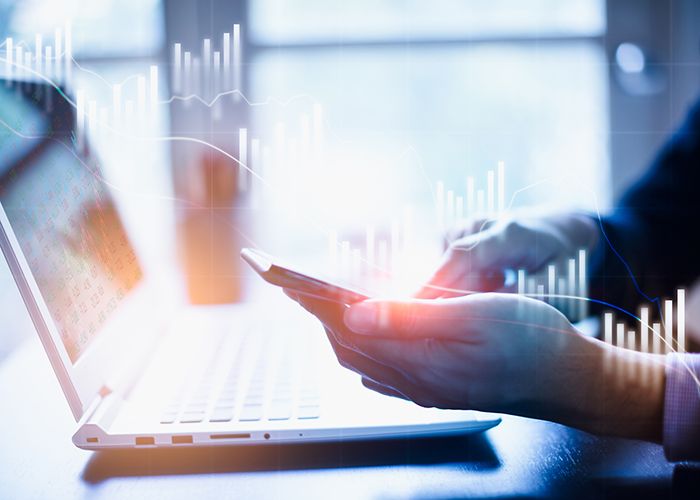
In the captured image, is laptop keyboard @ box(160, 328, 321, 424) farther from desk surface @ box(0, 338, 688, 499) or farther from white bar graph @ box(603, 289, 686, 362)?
white bar graph @ box(603, 289, 686, 362)

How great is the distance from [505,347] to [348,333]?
4.3 inches

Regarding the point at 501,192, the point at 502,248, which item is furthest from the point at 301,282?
the point at 501,192

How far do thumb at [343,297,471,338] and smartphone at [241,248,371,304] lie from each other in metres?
0.01

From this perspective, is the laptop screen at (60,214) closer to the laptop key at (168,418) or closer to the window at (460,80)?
the laptop key at (168,418)

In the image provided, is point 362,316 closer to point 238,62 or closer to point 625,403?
point 625,403

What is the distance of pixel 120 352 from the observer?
1.69ft

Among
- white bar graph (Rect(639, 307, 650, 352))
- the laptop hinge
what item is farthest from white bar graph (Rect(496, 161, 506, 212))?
the laptop hinge

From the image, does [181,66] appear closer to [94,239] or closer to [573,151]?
[94,239]

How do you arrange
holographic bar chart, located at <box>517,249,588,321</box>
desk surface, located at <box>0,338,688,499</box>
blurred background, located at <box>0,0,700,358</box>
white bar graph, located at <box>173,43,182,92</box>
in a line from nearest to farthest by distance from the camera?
1. desk surface, located at <box>0,338,688,499</box>
2. holographic bar chart, located at <box>517,249,588,321</box>
3. blurred background, located at <box>0,0,700,358</box>
4. white bar graph, located at <box>173,43,182,92</box>

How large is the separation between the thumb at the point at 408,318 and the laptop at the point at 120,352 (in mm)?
71

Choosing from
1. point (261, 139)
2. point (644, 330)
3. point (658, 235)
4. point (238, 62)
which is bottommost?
point (644, 330)

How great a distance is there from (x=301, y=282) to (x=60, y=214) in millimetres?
239

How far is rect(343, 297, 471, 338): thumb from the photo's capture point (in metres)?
0.35

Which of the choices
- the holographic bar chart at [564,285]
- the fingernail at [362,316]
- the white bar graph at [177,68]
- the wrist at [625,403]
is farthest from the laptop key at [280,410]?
the white bar graph at [177,68]
